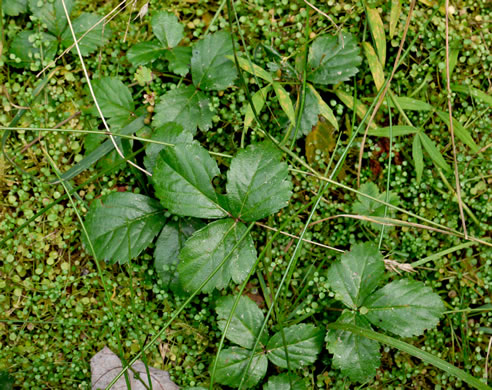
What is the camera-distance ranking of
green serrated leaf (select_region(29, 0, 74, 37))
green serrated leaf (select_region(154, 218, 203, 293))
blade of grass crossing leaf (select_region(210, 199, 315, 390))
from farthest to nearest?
green serrated leaf (select_region(29, 0, 74, 37))
green serrated leaf (select_region(154, 218, 203, 293))
blade of grass crossing leaf (select_region(210, 199, 315, 390))

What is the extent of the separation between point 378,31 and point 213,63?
870 mm

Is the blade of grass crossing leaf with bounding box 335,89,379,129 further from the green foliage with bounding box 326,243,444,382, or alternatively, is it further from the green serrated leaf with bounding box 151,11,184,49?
the green serrated leaf with bounding box 151,11,184,49

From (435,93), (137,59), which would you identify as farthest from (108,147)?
(435,93)

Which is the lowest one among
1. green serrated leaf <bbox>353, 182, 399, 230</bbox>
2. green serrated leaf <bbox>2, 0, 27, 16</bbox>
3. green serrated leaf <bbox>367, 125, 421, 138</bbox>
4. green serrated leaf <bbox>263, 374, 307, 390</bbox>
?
green serrated leaf <bbox>263, 374, 307, 390</bbox>

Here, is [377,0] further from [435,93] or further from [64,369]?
[64,369]

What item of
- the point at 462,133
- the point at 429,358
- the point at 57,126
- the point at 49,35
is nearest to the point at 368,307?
the point at 429,358

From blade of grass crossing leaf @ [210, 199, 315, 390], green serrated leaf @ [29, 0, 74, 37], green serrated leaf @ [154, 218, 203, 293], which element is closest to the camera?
blade of grass crossing leaf @ [210, 199, 315, 390]

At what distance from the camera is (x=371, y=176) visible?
95.6 inches

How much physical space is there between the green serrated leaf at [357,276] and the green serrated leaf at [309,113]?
668 millimetres

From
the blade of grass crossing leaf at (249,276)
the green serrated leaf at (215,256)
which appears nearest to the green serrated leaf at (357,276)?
the blade of grass crossing leaf at (249,276)

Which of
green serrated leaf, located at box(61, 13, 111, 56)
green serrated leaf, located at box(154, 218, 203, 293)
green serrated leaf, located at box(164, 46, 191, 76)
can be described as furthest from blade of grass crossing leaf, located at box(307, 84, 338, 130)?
green serrated leaf, located at box(61, 13, 111, 56)

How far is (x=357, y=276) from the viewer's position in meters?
2.19

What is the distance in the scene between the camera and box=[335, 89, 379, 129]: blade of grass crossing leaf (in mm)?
2392

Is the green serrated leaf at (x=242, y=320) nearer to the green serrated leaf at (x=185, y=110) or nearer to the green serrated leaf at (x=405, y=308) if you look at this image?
the green serrated leaf at (x=405, y=308)
